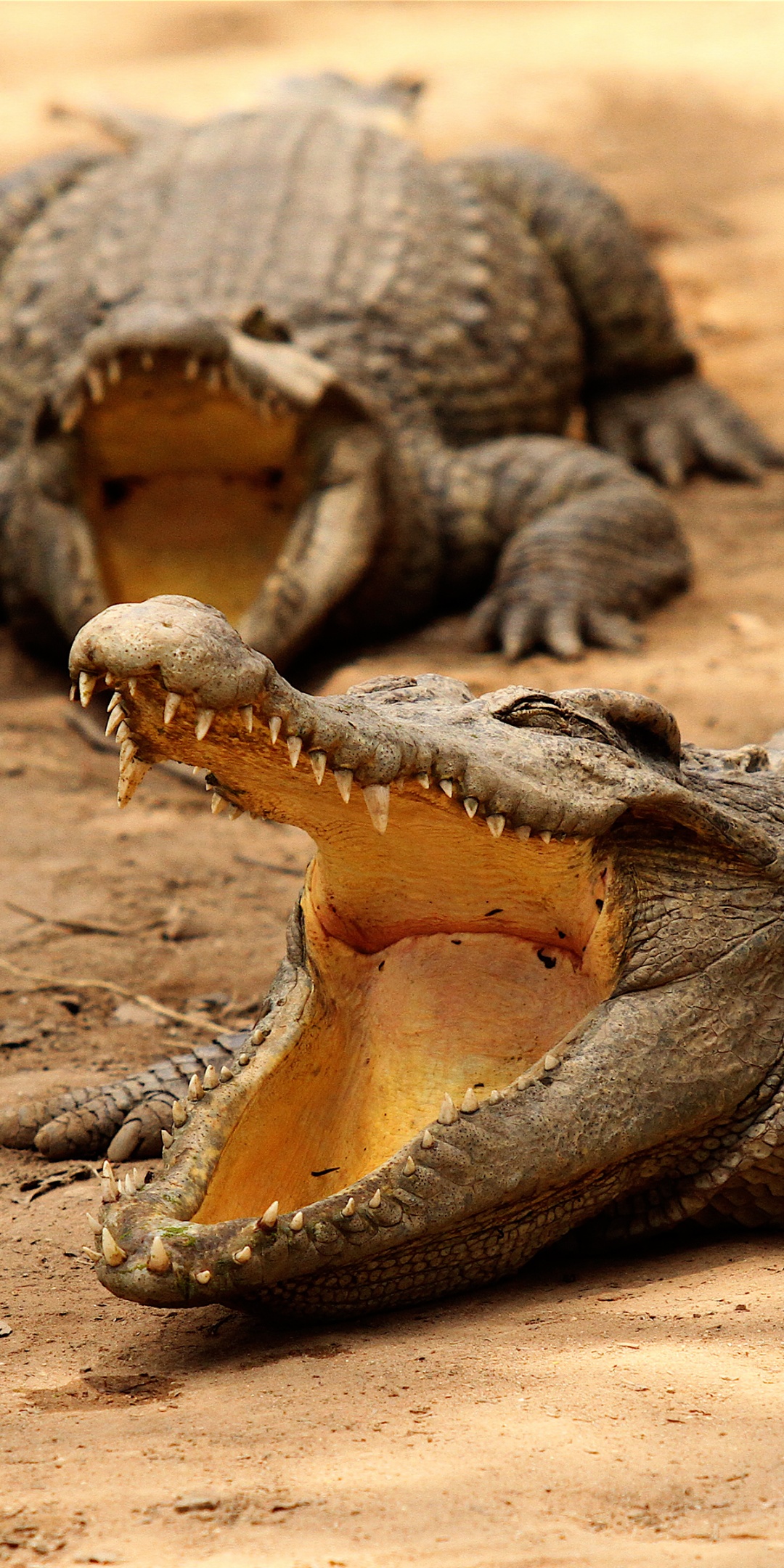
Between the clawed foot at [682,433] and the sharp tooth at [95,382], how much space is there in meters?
3.31

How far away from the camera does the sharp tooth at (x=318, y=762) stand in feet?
7.11

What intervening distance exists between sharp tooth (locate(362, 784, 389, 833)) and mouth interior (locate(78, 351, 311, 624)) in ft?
14.0

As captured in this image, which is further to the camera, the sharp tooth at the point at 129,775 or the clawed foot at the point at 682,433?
the clawed foot at the point at 682,433

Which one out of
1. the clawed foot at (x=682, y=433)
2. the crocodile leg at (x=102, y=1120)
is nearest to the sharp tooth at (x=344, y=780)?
the crocodile leg at (x=102, y=1120)

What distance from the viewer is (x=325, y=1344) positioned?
2328 mm


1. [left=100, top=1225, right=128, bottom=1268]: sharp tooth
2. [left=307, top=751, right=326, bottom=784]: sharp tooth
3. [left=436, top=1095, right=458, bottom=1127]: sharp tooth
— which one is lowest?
[left=100, top=1225, right=128, bottom=1268]: sharp tooth

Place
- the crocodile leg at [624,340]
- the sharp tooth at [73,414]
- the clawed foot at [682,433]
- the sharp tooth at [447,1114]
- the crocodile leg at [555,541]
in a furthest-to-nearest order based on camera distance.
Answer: the crocodile leg at [624,340] < the clawed foot at [682,433] < the crocodile leg at [555,541] < the sharp tooth at [73,414] < the sharp tooth at [447,1114]

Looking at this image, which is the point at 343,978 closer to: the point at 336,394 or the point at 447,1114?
the point at 447,1114

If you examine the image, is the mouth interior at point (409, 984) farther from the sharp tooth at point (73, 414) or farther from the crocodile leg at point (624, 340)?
the crocodile leg at point (624, 340)

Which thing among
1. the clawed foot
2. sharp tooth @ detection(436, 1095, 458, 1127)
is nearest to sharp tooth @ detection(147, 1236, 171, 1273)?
sharp tooth @ detection(436, 1095, 458, 1127)

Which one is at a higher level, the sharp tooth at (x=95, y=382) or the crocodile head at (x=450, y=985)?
the sharp tooth at (x=95, y=382)

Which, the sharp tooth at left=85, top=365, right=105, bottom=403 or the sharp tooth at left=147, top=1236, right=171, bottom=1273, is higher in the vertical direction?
the sharp tooth at left=85, top=365, right=105, bottom=403

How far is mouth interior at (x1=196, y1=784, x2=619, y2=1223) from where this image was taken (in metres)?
2.52

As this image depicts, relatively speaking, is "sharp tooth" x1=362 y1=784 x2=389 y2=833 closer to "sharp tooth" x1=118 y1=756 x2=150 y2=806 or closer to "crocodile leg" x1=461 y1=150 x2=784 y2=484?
"sharp tooth" x1=118 y1=756 x2=150 y2=806
